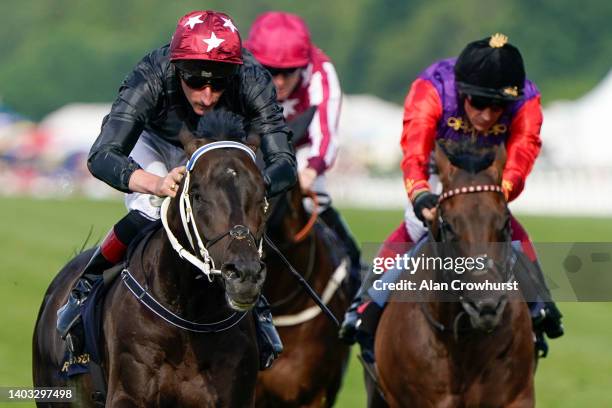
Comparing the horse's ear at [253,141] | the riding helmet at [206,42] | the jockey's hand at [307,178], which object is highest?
the riding helmet at [206,42]

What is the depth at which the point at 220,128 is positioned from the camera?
555 centimetres

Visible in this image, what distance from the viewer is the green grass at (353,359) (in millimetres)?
11523

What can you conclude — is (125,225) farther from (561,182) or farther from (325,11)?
(325,11)

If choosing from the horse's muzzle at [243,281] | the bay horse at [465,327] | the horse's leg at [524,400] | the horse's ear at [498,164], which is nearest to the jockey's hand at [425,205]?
the bay horse at [465,327]

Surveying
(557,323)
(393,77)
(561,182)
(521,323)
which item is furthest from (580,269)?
(393,77)

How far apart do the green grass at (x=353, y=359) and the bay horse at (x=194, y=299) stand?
127 cm

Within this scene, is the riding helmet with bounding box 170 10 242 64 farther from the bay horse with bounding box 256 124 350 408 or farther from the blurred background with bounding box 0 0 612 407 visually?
the bay horse with bounding box 256 124 350 408

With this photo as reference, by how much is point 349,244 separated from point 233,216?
14.2ft

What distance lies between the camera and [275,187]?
573cm

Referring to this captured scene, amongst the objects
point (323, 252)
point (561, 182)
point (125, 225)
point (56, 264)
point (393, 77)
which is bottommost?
point (393, 77)

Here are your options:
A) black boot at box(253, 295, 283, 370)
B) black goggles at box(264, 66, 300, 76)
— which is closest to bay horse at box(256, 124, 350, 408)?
black goggles at box(264, 66, 300, 76)

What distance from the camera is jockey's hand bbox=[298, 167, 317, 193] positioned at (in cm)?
888

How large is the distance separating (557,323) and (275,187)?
251cm

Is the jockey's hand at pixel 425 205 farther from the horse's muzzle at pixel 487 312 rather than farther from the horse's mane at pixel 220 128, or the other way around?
the horse's mane at pixel 220 128
